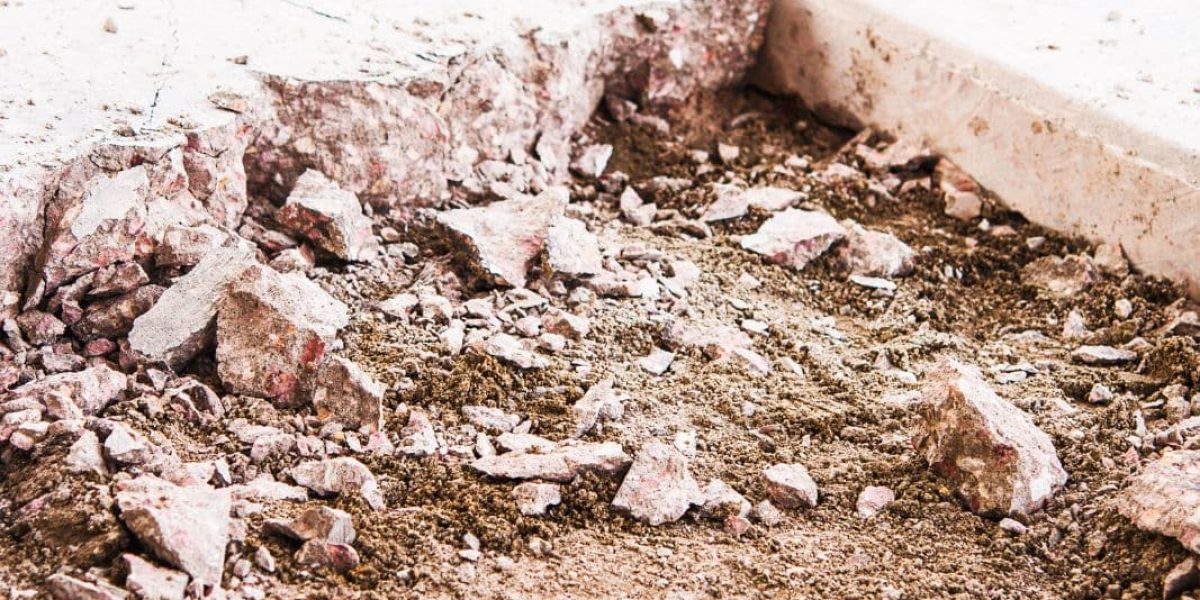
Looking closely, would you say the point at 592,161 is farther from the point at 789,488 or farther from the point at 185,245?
the point at 789,488

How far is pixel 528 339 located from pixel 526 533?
0.65 metres

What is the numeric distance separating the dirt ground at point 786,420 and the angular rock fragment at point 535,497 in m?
0.02

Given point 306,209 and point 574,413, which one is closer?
point 574,413

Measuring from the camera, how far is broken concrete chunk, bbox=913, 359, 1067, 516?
2.16 m

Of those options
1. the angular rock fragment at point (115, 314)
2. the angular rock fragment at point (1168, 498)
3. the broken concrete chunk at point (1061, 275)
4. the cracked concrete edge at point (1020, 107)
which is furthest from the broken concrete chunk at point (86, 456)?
the cracked concrete edge at point (1020, 107)

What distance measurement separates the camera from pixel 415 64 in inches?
117

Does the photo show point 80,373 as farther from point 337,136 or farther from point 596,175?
point 596,175

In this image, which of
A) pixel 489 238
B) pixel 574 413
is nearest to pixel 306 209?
pixel 489 238

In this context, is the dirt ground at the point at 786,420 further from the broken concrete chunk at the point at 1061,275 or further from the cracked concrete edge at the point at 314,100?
the cracked concrete edge at the point at 314,100

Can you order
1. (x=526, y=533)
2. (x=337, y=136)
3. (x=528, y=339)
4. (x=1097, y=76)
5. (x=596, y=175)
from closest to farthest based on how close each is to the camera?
(x=526, y=533), (x=528, y=339), (x=337, y=136), (x=1097, y=76), (x=596, y=175)

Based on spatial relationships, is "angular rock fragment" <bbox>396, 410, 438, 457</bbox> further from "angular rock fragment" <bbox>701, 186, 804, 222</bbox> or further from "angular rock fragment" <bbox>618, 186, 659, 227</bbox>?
"angular rock fragment" <bbox>701, 186, 804, 222</bbox>

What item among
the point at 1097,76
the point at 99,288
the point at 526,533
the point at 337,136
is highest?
the point at 1097,76

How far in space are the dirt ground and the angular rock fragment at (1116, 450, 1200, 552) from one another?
0.11 feet

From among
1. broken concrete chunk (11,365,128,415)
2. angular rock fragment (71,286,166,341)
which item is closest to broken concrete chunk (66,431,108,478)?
broken concrete chunk (11,365,128,415)
